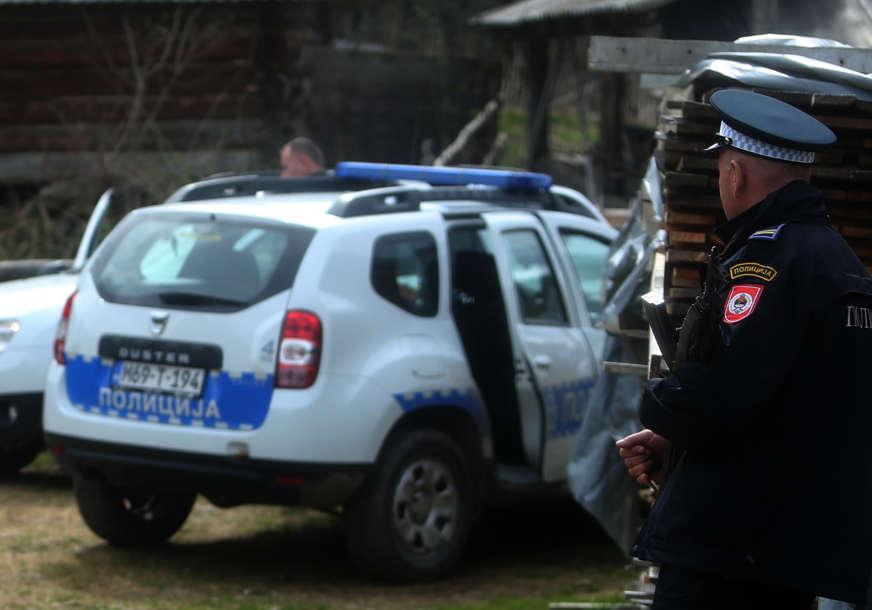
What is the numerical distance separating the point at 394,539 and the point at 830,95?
3.13 meters

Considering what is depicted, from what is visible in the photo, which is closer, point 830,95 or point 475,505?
point 830,95

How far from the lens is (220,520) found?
325 inches

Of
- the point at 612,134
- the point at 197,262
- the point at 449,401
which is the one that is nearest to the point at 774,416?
the point at 449,401

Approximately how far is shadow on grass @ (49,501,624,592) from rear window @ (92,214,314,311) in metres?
1.27

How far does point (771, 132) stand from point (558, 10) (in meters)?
14.3

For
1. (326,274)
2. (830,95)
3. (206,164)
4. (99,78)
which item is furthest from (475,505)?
(99,78)

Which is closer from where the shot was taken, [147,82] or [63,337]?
[63,337]

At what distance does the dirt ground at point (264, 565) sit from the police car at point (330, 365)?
23 cm

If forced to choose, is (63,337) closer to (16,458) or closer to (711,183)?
(16,458)

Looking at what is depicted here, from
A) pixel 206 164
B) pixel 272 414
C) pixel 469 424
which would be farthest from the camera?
pixel 206 164

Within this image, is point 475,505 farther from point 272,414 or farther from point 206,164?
point 206,164

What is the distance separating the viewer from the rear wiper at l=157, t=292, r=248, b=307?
21.6 feet

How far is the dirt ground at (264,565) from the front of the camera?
6574mm

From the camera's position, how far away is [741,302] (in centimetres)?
321
